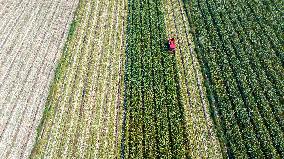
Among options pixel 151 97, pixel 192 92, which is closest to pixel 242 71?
pixel 192 92

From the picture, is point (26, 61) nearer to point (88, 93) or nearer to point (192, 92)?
point (88, 93)

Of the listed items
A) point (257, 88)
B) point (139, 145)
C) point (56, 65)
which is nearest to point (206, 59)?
point (257, 88)

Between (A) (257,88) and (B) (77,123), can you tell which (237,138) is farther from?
(B) (77,123)

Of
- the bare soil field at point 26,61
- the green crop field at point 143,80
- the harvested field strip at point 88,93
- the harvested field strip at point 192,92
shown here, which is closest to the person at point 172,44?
the green crop field at point 143,80

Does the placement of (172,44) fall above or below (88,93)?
above

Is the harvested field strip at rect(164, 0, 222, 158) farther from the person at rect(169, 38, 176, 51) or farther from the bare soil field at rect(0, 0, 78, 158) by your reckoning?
the bare soil field at rect(0, 0, 78, 158)

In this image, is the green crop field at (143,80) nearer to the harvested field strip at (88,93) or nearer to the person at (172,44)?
the harvested field strip at (88,93)

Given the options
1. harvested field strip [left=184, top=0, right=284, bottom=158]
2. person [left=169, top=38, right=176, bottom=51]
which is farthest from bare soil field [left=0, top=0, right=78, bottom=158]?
harvested field strip [left=184, top=0, right=284, bottom=158]
